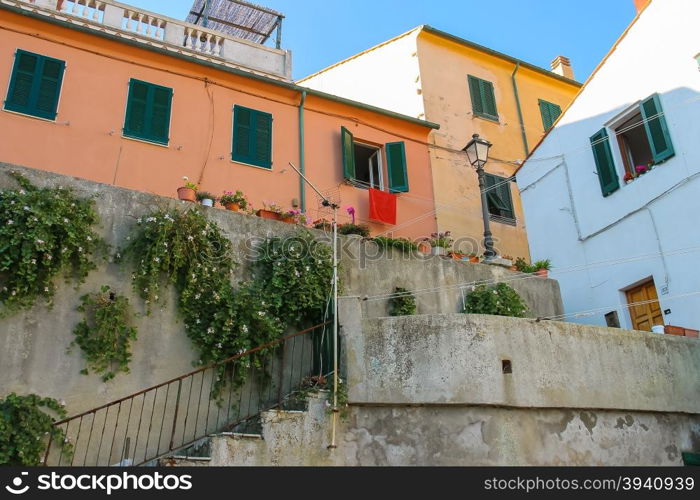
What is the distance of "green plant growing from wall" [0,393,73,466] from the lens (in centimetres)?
716

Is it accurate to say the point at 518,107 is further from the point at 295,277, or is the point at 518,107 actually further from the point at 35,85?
the point at 35,85

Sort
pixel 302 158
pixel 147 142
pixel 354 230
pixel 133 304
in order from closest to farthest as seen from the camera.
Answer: pixel 133 304
pixel 354 230
pixel 147 142
pixel 302 158

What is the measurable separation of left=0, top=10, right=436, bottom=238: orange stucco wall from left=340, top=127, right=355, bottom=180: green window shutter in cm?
18

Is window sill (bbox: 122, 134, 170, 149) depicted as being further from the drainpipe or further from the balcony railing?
the drainpipe

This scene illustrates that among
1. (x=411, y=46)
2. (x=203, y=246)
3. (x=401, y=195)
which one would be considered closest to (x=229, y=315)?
(x=203, y=246)

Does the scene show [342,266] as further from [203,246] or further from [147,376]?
[147,376]

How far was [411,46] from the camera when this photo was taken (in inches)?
703

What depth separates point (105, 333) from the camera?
8375 mm

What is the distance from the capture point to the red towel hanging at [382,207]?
46.1ft

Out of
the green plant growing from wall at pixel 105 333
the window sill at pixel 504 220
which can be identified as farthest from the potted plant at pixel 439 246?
the green plant growing from wall at pixel 105 333

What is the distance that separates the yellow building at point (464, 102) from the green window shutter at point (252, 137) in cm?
333

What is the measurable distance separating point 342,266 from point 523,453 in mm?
3923

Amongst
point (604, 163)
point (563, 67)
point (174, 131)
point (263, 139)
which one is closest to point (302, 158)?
point (263, 139)

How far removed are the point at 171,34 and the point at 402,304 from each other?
7.84m
